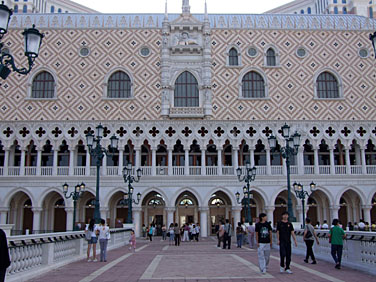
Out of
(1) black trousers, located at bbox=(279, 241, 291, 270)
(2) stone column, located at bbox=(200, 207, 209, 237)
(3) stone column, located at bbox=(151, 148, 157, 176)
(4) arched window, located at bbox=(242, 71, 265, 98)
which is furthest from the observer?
(4) arched window, located at bbox=(242, 71, 265, 98)

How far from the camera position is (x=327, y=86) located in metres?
34.2

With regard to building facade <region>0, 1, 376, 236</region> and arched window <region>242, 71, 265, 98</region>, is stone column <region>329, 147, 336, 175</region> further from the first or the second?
arched window <region>242, 71, 265, 98</region>

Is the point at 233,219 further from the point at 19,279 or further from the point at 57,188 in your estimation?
the point at 19,279

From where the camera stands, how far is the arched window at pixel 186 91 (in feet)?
110

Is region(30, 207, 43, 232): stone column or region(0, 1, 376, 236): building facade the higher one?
region(0, 1, 376, 236): building facade

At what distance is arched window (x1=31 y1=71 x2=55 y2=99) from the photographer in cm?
3362

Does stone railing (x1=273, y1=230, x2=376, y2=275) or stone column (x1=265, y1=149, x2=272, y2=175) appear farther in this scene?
stone column (x1=265, y1=149, x2=272, y2=175)

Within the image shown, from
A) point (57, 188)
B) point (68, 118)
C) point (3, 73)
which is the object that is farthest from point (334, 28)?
point (3, 73)

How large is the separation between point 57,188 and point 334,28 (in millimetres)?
23675

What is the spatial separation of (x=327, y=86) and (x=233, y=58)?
7.35 meters

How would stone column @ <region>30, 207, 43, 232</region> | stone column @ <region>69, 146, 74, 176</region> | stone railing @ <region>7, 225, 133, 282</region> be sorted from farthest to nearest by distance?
stone column @ <region>69, 146, 74, 176</region>
stone column @ <region>30, 207, 43, 232</region>
stone railing @ <region>7, 225, 133, 282</region>

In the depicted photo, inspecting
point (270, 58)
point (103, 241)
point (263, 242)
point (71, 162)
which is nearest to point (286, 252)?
point (263, 242)

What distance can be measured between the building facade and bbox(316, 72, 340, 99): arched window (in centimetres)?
8

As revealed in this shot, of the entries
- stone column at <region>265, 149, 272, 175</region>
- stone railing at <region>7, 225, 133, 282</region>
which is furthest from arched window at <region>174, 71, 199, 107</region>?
stone railing at <region>7, 225, 133, 282</region>
